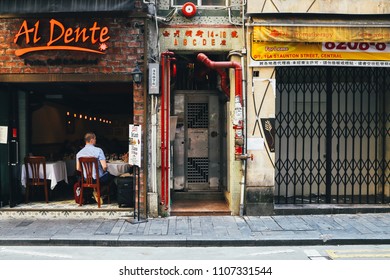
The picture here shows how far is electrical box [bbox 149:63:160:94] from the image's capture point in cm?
1055

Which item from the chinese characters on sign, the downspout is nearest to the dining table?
the downspout

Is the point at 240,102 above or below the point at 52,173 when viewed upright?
above

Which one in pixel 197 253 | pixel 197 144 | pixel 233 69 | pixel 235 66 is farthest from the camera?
pixel 197 144

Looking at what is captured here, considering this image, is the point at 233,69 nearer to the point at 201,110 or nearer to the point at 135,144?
the point at 201,110

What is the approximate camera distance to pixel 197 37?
10.9 metres

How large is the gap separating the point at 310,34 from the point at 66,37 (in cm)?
578

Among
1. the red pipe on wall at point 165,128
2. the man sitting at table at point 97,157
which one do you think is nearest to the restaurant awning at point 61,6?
the red pipe on wall at point 165,128

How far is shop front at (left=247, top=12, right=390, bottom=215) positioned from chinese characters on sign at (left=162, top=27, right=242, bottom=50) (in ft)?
2.18

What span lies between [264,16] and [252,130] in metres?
2.76

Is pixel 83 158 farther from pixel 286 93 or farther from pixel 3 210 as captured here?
pixel 286 93

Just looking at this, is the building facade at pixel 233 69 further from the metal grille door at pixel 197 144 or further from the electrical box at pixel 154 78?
the metal grille door at pixel 197 144

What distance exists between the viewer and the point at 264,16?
35.5 feet

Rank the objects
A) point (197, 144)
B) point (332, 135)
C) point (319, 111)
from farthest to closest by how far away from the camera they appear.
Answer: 1. point (197, 144)
2. point (332, 135)
3. point (319, 111)

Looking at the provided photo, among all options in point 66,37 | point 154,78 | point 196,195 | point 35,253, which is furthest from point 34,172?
point 196,195
